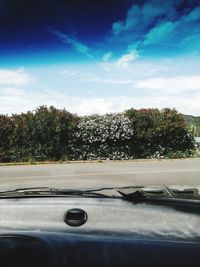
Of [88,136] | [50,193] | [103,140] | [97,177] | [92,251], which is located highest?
[88,136]

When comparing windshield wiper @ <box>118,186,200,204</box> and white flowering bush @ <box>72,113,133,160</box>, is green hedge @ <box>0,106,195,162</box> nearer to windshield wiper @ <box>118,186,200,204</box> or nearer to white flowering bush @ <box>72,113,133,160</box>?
white flowering bush @ <box>72,113,133,160</box>

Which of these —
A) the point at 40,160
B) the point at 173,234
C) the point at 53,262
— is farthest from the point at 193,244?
the point at 40,160

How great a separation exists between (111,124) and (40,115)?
3.64 meters

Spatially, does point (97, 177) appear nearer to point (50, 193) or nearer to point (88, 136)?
point (88, 136)

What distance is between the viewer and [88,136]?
23547 mm

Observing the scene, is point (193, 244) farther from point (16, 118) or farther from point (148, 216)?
point (16, 118)

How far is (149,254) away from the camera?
7.68 feet

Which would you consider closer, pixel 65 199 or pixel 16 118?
pixel 65 199

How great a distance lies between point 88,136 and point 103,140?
784 millimetres

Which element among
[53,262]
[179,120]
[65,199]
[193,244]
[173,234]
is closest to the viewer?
[53,262]

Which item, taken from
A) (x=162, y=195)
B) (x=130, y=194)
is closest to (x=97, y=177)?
(x=162, y=195)

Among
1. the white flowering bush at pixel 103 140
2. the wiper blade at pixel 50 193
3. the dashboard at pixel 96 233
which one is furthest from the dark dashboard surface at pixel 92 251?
the white flowering bush at pixel 103 140

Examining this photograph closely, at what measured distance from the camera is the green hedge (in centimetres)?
2309

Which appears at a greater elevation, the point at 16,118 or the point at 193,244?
the point at 16,118
